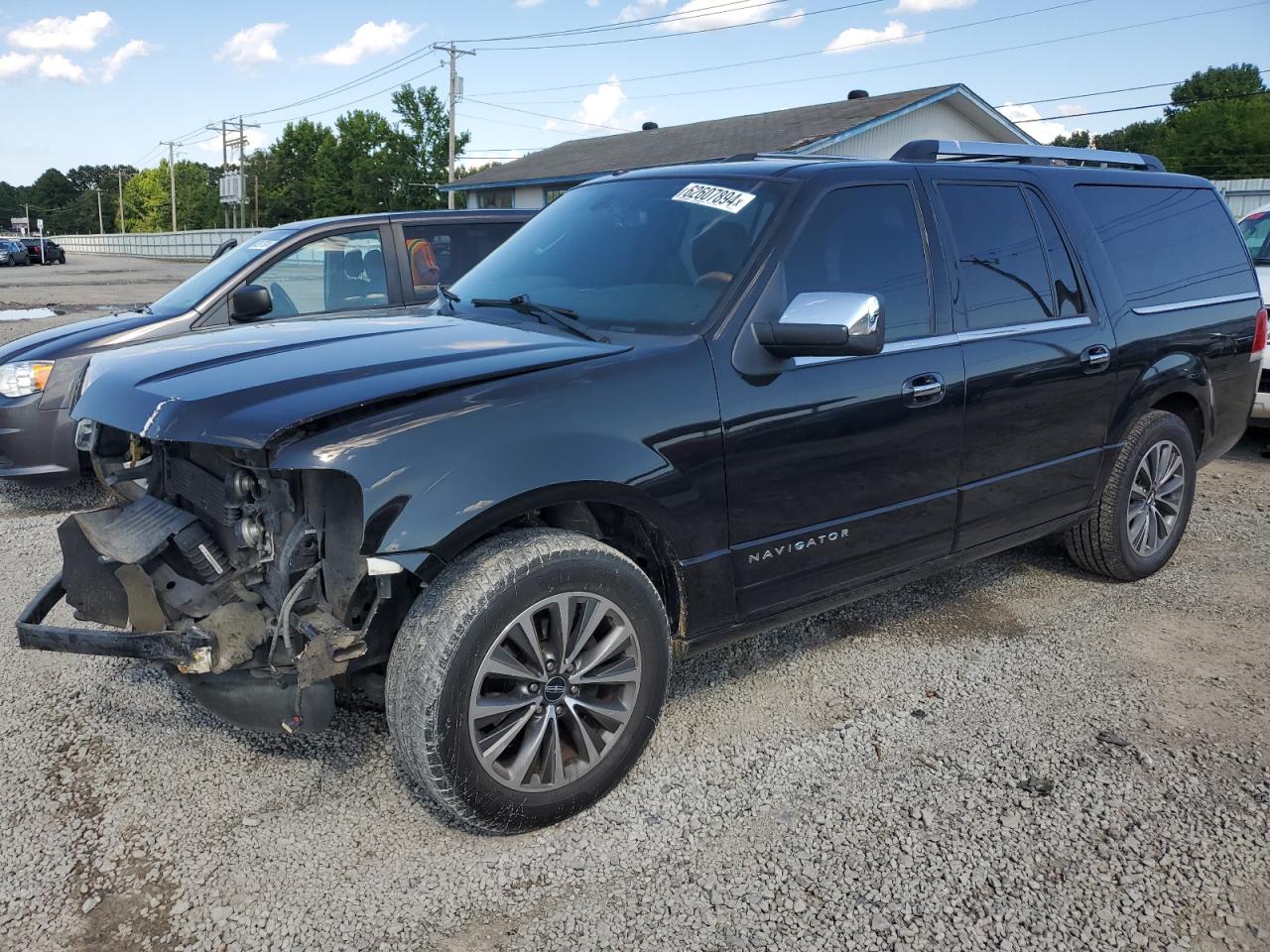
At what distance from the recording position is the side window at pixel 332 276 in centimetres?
625

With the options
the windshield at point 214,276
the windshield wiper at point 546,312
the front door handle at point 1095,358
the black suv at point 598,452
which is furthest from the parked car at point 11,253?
the front door handle at point 1095,358

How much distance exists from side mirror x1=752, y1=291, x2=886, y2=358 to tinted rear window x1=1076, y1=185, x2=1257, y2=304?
201 centimetres

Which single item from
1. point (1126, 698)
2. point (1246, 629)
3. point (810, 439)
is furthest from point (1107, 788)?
point (1246, 629)

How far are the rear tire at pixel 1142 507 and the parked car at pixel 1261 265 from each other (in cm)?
251

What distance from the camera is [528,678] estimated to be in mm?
2750

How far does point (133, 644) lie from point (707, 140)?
32.4m

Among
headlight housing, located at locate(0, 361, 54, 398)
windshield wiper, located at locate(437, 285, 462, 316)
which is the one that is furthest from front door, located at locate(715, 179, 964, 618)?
headlight housing, located at locate(0, 361, 54, 398)

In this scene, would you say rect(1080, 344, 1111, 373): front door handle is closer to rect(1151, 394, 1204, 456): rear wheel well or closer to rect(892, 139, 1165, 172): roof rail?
rect(1151, 394, 1204, 456): rear wheel well

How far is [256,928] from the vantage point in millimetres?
2455

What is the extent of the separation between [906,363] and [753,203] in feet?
2.55

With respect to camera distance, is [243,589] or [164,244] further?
[164,244]

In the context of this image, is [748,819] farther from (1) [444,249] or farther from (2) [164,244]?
(2) [164,244]

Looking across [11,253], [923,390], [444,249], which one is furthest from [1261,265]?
[11,253]

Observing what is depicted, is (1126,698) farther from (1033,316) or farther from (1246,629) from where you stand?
(1033,316)
